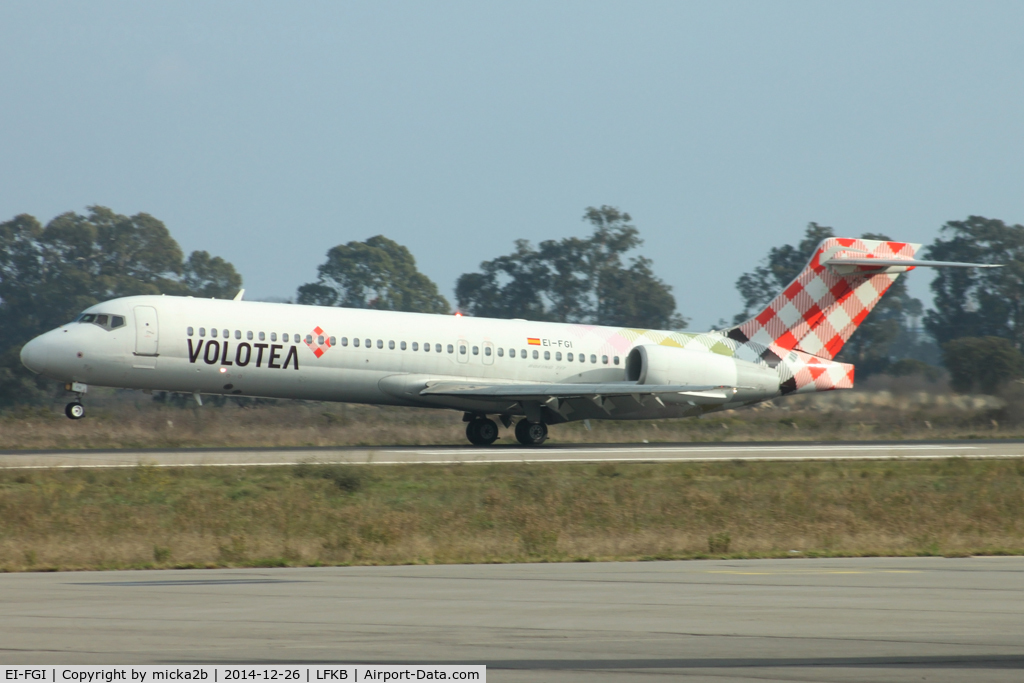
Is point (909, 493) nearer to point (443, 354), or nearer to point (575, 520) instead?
Result: point (575, 520)

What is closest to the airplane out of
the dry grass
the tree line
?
the dry grass

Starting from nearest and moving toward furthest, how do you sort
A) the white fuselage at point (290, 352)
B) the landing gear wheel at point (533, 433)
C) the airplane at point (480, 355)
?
1. the white fuselage at point (290, 352)
2. the airplane at point (480, 355)
3. the landing gear wheel at point (533, 433)

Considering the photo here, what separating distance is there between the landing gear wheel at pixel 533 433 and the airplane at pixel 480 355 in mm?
35

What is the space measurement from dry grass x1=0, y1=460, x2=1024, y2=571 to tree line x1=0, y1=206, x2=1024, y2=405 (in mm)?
51969

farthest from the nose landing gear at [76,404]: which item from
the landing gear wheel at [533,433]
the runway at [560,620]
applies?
the runway at [560,620]

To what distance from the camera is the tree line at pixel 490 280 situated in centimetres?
7419

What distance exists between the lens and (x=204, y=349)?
85.2 feet

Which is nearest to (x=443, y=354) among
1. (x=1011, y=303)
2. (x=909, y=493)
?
(x=909, y=493)

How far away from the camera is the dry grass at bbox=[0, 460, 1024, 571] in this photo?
1249 centimetres

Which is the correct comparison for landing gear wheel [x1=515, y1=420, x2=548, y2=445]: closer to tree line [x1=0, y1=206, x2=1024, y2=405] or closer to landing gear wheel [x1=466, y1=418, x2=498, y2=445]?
landing gear wheel [x1=466, y1=418, x2=498, y2=445]

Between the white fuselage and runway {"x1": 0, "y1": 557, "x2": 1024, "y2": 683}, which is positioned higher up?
the white fuselage

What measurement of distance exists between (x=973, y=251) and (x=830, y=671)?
266 ft

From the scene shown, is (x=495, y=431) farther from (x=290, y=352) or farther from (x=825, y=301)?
(x=825, y=301)

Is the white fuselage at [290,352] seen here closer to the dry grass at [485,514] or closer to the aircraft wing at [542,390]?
the aircraft wing at [542,390]
